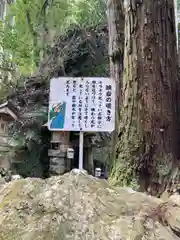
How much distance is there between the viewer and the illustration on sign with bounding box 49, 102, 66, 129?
2742mm

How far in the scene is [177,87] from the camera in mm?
1910

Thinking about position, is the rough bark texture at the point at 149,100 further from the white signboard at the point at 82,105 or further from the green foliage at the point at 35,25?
the green foliage at the point at 35,25

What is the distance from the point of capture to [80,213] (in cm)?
84

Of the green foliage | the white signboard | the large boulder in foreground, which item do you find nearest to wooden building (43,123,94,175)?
the white signboard

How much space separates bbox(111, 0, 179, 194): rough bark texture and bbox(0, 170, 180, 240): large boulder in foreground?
2.61 ft

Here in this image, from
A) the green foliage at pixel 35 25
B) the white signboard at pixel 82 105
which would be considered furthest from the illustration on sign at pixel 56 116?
the green foliage at pixel 35 25

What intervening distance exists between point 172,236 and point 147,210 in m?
0.11

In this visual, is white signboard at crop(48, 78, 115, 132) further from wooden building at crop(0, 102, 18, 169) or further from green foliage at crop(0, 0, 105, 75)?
green foliage at crop(0, 0, 105, 75)

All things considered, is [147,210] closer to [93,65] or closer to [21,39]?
[93,65]

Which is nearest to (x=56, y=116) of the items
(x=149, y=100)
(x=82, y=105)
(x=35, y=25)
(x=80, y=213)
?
(x=82, y=105)

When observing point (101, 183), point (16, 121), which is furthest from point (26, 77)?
point (101, 183)

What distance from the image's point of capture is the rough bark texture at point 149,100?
1.77 m

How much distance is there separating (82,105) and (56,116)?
11.6 inches

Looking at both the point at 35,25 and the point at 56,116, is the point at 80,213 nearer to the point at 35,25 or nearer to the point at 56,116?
the point at 56,116
